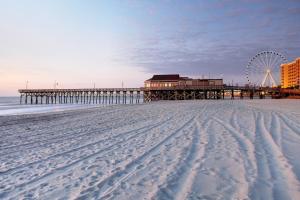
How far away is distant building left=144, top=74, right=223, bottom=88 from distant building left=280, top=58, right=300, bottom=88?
2521 inches

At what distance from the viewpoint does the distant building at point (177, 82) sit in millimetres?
66000

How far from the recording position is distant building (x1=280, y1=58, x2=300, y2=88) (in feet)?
401

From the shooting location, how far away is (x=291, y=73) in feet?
430

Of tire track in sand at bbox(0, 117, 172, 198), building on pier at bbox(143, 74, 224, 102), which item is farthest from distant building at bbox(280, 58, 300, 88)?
tire track in sand at bbox(0, 117, 172, 198)

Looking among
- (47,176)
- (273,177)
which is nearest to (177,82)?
(47,176)

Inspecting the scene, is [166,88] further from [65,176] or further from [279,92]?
[65,176]

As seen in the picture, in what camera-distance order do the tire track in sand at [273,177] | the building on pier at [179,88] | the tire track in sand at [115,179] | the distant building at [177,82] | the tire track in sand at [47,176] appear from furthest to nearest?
the distant building at [177,82]
the building on pier at [179,88]
the tire track in sand at [47,176]
the tire track in sand at [115,179]
the tire track in sand at [273,177]

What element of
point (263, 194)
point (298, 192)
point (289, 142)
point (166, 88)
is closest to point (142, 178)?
point (263, 194)

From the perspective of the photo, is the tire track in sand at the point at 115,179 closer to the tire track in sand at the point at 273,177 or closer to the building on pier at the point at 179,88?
the tire track in sand at the point at 273,177

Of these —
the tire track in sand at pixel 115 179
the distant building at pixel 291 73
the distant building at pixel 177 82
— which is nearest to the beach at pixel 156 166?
the tire track in sand at pixel 115 179

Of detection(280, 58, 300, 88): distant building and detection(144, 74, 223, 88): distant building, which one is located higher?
detection(280, 58, 300, 88): distant building

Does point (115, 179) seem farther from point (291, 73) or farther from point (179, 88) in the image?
point (291, 73)

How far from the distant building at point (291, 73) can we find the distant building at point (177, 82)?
64.0 m

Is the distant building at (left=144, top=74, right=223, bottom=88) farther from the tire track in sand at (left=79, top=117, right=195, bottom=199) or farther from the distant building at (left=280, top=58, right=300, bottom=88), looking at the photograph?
the distant building at (left=280, top=58, right=300, bottom=88)
